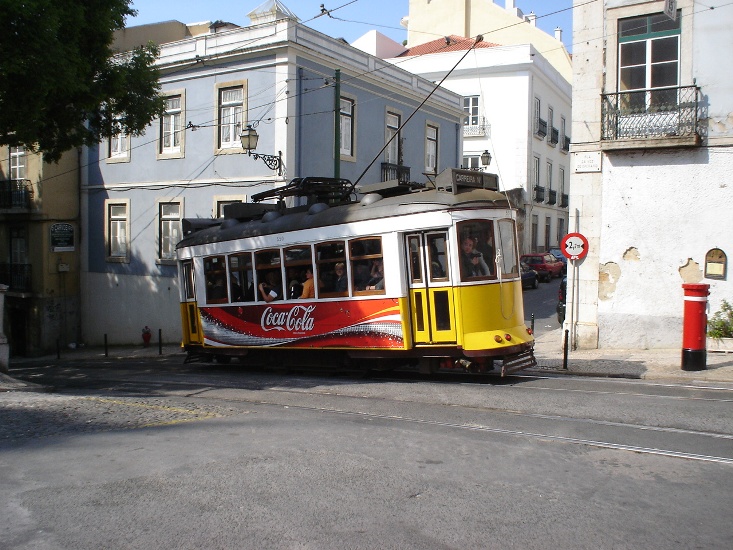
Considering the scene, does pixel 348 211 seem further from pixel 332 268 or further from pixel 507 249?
pixel 507 249

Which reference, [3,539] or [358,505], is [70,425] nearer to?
[3,539]

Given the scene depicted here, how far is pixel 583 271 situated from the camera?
53.8 ft

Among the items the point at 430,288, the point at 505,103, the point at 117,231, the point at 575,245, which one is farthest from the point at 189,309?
the point at 505,103

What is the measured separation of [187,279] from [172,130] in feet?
30.9

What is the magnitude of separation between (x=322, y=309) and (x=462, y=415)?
4.66 m

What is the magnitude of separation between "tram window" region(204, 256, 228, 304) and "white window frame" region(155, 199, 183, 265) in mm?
9287

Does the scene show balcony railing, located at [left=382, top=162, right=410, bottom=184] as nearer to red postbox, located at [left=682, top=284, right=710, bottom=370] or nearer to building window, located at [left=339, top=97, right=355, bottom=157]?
building window, located at [left=339, top=97, right=355, bottom=157]

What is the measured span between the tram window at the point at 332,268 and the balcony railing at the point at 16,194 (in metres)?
18.1

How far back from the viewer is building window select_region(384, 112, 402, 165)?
85.1 feet

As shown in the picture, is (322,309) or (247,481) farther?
(322,309)

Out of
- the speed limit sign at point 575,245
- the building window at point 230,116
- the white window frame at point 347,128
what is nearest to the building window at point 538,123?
the white window frame at point 347,128

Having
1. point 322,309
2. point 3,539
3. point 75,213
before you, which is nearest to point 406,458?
point 3,539

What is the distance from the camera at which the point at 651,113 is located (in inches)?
620

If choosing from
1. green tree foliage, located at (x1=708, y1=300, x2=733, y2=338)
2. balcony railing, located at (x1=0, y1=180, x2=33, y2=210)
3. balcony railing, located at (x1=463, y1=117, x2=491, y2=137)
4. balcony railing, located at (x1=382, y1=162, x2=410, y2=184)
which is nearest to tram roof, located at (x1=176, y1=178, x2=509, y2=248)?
green tree foliage, located at (x1=708, y1=300, x2=733, y2=338)
